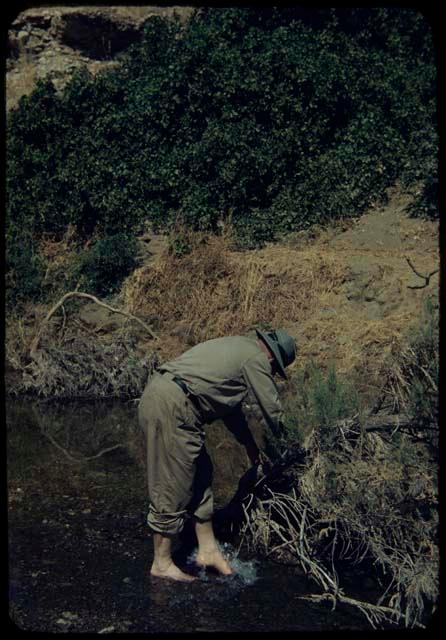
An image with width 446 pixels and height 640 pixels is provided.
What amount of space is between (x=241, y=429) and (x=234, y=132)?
882 cm

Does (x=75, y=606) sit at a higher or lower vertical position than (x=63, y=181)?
lower

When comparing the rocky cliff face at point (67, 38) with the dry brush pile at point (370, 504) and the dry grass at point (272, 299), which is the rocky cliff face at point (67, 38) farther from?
the dry brush pile at point (370, 504)

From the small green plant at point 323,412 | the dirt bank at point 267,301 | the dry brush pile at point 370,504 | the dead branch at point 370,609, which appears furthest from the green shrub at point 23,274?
the dead branch at point 370,609

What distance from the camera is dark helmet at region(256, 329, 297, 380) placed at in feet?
19.1

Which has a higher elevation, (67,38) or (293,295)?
(67,38)

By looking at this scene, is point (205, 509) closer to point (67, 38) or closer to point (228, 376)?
point (228, 376)

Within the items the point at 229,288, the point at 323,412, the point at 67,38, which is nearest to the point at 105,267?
the point at 229,288

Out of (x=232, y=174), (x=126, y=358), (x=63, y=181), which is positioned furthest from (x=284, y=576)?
(x=63, y=181)

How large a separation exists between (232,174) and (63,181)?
2.93 m

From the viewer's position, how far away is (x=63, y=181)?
14.2 metres

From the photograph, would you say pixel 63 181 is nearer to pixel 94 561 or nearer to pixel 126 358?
pixel 126 358

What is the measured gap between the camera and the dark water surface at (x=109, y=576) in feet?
17.7

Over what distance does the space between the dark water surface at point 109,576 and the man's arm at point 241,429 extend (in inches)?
31.0

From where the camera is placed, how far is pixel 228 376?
18.7ft
